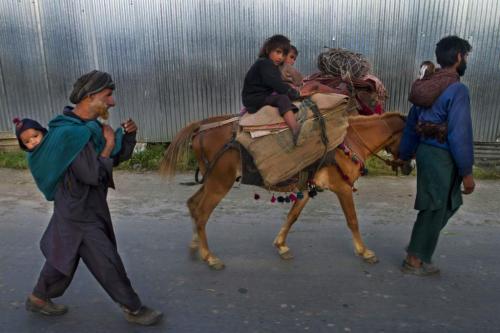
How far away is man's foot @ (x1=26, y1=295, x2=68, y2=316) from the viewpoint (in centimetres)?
287

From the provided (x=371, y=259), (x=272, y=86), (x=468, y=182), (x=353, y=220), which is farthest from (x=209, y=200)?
(x=468, y=182)

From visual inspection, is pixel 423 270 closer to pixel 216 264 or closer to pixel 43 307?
pixel 216 264

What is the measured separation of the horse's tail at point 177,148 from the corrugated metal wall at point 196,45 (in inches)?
122

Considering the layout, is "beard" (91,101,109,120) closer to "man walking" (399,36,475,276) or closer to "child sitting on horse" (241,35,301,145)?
"child sitting on horse" (241,35,301,145)

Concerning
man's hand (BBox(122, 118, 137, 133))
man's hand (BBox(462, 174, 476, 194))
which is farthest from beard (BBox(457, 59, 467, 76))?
man's hand (BBox(122, 118, 137, 133))

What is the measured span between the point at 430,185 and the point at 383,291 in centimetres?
91

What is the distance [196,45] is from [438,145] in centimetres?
455

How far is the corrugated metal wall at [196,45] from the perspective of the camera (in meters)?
6.17

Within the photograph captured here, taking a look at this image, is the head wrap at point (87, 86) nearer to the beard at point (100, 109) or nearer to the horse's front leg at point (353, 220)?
the beard at point (100, 109)

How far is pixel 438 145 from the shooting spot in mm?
3143

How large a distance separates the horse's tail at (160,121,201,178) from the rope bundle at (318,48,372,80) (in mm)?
1366

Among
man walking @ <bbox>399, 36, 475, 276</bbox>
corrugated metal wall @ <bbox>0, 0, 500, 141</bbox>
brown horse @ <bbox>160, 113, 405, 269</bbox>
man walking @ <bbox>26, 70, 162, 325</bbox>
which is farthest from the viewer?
corrugated metal wall @ <bbox>0, 0, 500, 141</bbox>

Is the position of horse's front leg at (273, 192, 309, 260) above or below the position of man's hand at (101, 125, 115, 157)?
below

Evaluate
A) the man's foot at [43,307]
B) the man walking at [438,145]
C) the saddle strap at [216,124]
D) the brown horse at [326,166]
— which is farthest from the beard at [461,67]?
the man's foot at [43,307]
